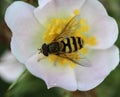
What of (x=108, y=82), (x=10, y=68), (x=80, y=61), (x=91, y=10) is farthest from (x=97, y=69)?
(x=10, y=68)

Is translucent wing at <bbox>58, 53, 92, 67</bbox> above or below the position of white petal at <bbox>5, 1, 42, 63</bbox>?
below

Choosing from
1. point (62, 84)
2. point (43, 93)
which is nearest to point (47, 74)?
point (62, 84)

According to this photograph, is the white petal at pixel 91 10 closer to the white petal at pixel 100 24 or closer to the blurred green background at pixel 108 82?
the white petal at pixel 100 24

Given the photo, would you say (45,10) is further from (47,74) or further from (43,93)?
(43,93)

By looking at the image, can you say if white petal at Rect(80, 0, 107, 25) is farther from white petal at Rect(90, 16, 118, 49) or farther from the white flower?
the white flower

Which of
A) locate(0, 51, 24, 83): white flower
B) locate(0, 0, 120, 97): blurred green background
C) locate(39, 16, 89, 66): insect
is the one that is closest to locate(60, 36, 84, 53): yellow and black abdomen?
locate(39, 16, 89, 66): insect

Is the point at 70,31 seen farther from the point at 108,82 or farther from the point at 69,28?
the point at 108,82

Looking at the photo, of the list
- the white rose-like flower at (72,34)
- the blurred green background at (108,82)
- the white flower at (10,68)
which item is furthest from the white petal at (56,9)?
the white flower at (10,68)
